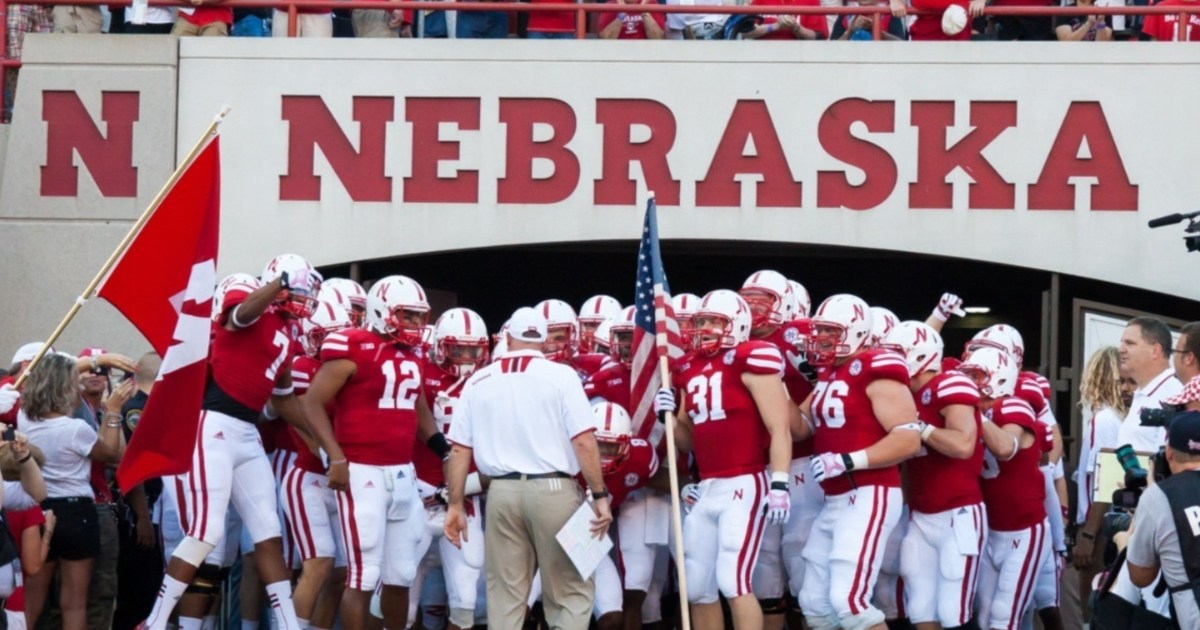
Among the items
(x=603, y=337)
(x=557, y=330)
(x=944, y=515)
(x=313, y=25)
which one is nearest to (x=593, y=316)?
(x=603, y=337)

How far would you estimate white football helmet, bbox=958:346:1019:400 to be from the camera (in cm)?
A: 1088

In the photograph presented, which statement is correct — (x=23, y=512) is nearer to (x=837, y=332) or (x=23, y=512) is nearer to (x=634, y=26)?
(x=837, y=332)

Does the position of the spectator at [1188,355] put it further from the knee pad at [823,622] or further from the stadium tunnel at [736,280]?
the stadium tunnel at [736,280]

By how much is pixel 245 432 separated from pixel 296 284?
33.3 inches

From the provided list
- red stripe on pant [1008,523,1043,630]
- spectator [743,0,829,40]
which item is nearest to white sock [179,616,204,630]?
red stripe on pant [1008,523,1043,630]

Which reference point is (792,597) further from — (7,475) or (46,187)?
(46,187)

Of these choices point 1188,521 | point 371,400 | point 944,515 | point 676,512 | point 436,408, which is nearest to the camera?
point 1188,521

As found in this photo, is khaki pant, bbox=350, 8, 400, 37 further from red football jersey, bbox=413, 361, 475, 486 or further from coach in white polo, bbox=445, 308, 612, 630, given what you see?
coach in white polo, bbox=445, 308, 612, 630

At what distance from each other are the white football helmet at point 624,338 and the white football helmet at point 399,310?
1.28 meters

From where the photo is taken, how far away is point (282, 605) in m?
10.2

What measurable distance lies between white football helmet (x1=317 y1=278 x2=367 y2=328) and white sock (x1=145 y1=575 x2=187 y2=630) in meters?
1.99

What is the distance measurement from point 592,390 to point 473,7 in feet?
13.0

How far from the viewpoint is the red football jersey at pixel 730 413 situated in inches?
403

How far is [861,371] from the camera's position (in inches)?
405
